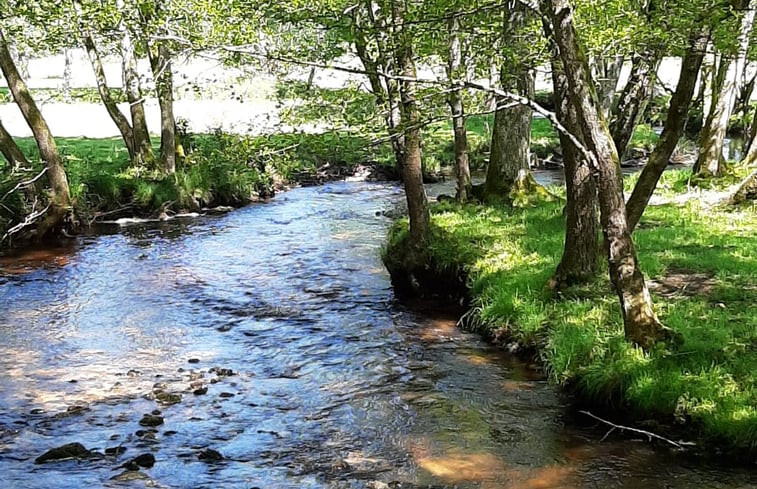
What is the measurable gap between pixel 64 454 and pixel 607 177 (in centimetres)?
636

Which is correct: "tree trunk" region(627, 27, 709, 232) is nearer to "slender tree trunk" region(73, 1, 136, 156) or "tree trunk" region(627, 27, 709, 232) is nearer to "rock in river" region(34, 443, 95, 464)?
"rock in river" region(34, 443, 95, 464)

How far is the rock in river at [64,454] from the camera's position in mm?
7664

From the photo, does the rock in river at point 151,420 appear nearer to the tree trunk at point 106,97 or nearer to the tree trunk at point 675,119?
the tree trunk at point 675,119

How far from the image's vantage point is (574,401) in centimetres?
880

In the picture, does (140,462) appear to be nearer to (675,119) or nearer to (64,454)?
(64,454)

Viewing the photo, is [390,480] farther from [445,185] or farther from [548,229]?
[445,185]

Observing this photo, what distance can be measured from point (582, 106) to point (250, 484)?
16.8 ft

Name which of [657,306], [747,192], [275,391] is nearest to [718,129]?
[747,192]

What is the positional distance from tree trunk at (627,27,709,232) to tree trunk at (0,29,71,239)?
48.2 ft

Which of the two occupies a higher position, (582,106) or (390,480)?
(582,106)

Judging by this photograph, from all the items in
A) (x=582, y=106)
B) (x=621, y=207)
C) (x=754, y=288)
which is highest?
(x=582, y=106)

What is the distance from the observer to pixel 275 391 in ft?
31.7

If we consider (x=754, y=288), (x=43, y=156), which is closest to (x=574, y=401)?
(x=754, y=288)

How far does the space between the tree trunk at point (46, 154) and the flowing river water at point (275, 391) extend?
111 inches
